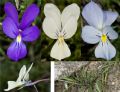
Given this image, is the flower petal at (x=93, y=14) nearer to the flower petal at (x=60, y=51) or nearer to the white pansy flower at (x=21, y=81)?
the flower petal at (x=60, y=51)

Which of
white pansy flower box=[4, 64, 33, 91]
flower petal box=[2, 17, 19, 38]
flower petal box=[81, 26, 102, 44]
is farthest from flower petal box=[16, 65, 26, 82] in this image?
flower petal box=[81, 26, 102, 44]

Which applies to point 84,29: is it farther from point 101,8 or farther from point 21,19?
point 21,19

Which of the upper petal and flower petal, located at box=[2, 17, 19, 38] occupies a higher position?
the upper petal

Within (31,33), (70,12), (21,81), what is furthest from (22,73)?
(70,12)

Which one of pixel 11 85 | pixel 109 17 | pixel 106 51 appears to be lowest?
pixel 11 85

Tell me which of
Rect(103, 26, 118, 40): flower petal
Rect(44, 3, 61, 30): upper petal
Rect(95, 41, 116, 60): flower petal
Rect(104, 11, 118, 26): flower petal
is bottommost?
Rect(95, 41, 116, 60): flower petal

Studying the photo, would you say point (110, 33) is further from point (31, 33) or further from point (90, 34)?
point (31, 33)

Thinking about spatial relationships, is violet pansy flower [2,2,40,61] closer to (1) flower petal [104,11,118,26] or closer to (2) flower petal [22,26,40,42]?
(2) flower petal [22,26,40,42]

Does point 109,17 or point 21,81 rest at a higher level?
point 109,17
